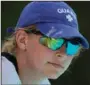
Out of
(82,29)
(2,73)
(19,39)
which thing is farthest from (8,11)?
(2,73)

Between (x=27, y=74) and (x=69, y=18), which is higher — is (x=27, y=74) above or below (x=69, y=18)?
below

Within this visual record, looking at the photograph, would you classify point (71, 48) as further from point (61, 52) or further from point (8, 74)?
point (8, 74)

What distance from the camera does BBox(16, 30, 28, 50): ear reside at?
140 cm

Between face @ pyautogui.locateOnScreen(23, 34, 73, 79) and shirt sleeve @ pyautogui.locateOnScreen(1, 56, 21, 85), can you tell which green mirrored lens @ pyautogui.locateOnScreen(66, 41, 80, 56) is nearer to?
face @ pyautogui.locateOnScreen(23, 34, 73, 79)


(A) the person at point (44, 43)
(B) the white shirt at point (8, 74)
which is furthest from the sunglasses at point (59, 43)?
(B) the white shirt at point (8, 74)

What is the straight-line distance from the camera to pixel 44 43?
1379 mm

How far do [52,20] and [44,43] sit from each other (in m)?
0.11

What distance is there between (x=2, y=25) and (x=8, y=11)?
8.2 inches

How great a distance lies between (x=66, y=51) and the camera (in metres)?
1.40

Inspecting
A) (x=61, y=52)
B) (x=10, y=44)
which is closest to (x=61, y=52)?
(x=61, y=52)

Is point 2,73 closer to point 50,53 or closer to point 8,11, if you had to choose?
point 50,53

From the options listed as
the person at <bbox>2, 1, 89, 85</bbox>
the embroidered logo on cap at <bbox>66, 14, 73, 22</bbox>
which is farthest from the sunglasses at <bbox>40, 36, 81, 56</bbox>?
the embroidered logo on cap at <bbox>66, 14, 73, 22</bbox>

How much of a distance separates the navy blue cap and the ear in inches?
1.5

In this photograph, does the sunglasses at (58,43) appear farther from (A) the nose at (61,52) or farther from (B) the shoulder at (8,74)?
(B) the shoulder at (8,74)
